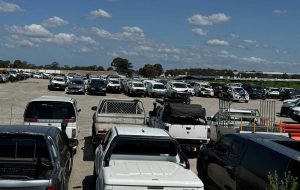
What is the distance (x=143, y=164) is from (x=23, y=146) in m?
2.06

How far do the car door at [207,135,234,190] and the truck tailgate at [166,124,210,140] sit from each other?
207 inches

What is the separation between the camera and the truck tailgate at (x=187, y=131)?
1571cm

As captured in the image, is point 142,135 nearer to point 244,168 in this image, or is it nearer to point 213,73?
point 244,168

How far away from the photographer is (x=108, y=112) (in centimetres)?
1688

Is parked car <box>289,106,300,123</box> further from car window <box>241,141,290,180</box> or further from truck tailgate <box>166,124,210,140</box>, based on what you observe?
car window <box>241,141,290,180</box>

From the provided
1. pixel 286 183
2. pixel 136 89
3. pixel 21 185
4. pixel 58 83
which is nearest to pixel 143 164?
pixel 21 185

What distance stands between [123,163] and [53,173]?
4.46 ft

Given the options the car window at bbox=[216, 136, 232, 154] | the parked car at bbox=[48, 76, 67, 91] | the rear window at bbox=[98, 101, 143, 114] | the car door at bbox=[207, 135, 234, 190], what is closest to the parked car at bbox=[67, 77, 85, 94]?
the parked car at bbox=[48, 76, 67, 91]

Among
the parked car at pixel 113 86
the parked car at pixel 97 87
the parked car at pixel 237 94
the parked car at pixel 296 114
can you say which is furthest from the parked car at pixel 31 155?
the parked car at pixel 113 86

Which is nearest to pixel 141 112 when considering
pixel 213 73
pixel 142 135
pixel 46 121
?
pixel 46 121

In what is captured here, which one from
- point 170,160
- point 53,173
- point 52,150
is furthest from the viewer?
point 170,160

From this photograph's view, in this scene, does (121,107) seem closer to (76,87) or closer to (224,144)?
(224,144)

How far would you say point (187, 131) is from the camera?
51.7 ft

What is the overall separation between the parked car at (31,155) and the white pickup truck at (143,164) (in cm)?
77
